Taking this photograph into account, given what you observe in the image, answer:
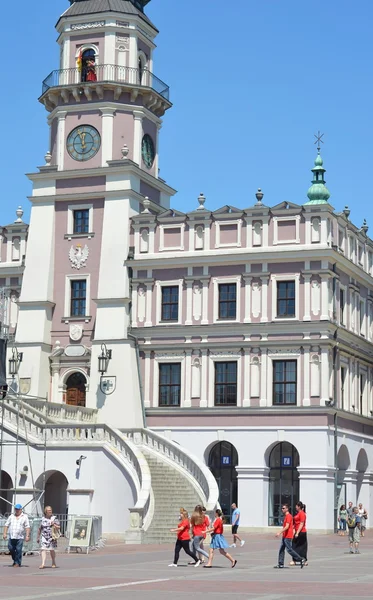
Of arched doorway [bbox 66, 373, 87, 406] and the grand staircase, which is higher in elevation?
arched doorway [bbox 66, 373, 87, 406]

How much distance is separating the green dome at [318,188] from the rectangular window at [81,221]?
11931mm

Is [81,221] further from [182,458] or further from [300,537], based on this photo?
[300,537]

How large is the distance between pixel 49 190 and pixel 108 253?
5088 mm

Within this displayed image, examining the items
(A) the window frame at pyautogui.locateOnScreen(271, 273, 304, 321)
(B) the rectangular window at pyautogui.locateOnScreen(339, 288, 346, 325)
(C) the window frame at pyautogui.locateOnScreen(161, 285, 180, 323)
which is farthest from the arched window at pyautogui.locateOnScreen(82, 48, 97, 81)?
(B) the rectangular window at pyautogui.locateOnScreen(339, 288, 346, 325)

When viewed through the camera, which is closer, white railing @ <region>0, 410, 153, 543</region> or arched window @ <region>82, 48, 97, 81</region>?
white railing @ <region>0, 410, 153, 543</region>

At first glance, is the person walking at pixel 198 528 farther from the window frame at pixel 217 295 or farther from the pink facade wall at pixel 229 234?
the pink facade wall at pixel 229 234

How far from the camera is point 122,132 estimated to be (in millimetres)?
59812

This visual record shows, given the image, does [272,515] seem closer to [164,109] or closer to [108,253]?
[108,253]

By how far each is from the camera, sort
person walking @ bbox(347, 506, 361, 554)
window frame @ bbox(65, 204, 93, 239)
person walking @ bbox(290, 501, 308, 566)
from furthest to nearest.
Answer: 1. window frame @ bbox(65, 204, 93, 239)
2. person walking @ bbox(347, 506, 361, 554)
3. person walking @ bbox(290, 501, 308, 566)

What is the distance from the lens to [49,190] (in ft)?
197

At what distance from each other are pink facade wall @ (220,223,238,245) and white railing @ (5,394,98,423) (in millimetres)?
10589

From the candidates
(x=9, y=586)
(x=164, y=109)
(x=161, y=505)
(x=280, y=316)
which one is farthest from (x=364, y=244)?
(x=9, y=586)

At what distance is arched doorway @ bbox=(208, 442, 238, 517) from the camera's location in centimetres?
5534

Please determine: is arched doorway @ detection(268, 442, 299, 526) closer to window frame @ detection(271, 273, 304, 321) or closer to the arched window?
window frame @ detection(271, 273, 304, 321)
